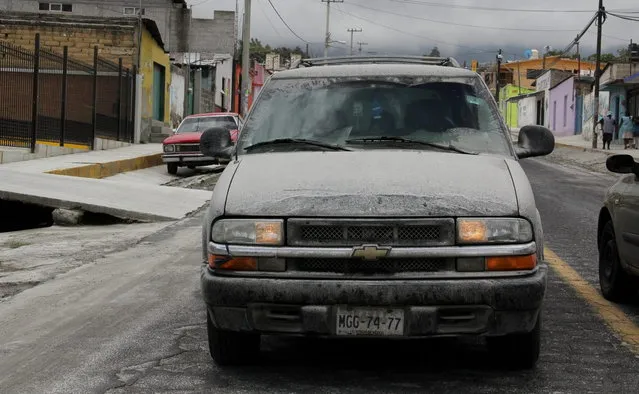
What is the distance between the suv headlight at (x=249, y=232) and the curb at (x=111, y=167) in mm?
13328

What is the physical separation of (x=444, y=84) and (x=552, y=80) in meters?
65.0

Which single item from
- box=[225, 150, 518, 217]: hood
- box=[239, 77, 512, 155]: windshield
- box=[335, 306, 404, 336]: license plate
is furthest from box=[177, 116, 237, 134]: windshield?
box=[335, 306, 404, 336]: license plate

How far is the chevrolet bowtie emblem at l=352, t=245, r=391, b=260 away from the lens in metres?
4.18

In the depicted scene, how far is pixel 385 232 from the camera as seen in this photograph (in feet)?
13.9

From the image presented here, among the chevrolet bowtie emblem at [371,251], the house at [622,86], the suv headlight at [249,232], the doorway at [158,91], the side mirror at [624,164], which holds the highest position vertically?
the house at [622,86]

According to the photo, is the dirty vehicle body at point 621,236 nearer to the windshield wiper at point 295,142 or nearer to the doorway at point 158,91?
the windshield wiper at point 295,142

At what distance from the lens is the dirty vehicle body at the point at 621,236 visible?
6129 mm

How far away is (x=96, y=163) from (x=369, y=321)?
1654 cm

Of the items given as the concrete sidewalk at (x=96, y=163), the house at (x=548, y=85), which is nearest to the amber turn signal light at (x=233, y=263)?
the concrete sidewalk at (x=96, y=163)

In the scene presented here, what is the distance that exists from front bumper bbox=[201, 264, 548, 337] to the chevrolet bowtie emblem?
5.0 inches

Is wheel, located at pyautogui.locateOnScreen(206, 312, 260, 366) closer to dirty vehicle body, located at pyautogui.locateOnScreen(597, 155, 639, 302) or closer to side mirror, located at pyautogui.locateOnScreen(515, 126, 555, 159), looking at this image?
side mirror, located at pyautogui.locateOnScreen(515, 126, 555, 159)

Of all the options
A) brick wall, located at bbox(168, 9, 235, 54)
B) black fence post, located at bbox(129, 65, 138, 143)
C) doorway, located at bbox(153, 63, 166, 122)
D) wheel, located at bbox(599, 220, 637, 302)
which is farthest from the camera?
brick wall, located at bbox(168, 9, 235, 54)

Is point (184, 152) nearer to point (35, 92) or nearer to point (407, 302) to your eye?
point (35, 92)

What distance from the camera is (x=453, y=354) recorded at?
513 cm
